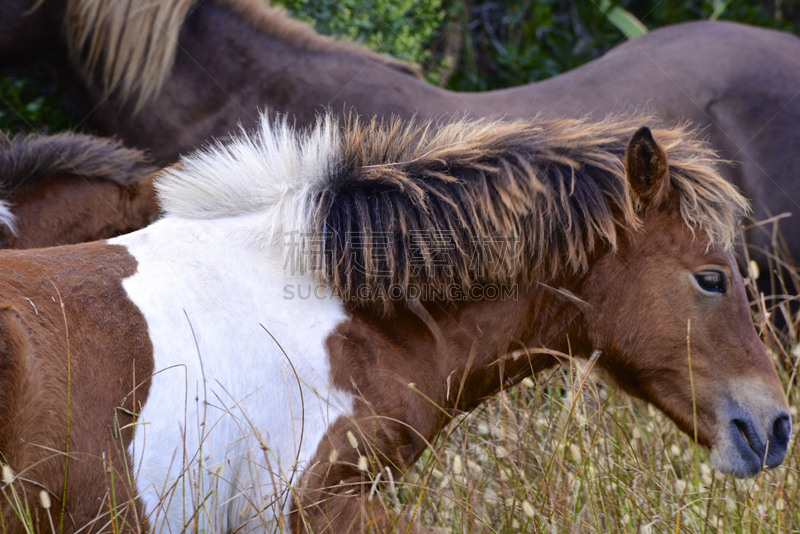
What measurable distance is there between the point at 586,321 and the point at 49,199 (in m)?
2.43

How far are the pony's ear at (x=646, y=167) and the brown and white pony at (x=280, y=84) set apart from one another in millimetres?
1956

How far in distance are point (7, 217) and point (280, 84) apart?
1.72m

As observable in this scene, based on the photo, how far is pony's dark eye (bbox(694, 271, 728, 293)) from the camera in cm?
200

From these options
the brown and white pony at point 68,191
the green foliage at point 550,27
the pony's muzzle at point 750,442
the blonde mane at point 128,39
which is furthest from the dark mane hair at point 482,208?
the green foliage at point 550,27

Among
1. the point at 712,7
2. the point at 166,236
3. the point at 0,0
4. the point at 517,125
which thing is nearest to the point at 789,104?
the point at 712,7

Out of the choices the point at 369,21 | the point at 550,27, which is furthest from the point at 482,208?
the point at 550,27

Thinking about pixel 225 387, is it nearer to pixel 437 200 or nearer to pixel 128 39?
pixel 437 200

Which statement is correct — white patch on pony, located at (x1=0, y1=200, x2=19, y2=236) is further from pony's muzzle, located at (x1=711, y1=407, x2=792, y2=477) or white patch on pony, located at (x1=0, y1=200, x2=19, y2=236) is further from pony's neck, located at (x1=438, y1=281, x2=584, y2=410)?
pony's muzzle, located at (x1=711, y1=407, x2=792, y2=477)

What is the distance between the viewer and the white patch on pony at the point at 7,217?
283 centimetres

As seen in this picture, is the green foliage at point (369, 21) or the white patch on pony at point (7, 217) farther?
the green foliage at point (369, 21)

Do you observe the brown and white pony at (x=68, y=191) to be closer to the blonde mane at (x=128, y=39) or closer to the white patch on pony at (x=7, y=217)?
the white patch on pony at (x=7, y=217)

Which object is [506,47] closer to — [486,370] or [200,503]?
[486,370]

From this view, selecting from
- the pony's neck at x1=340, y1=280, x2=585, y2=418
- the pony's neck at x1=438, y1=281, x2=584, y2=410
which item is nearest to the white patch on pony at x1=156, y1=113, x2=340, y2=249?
the pony's neck at x1=340, y1=280, x2=585, y2=418

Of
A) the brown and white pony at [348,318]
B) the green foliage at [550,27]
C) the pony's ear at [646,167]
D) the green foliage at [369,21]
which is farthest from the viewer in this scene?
the green foliage at [550,27]
